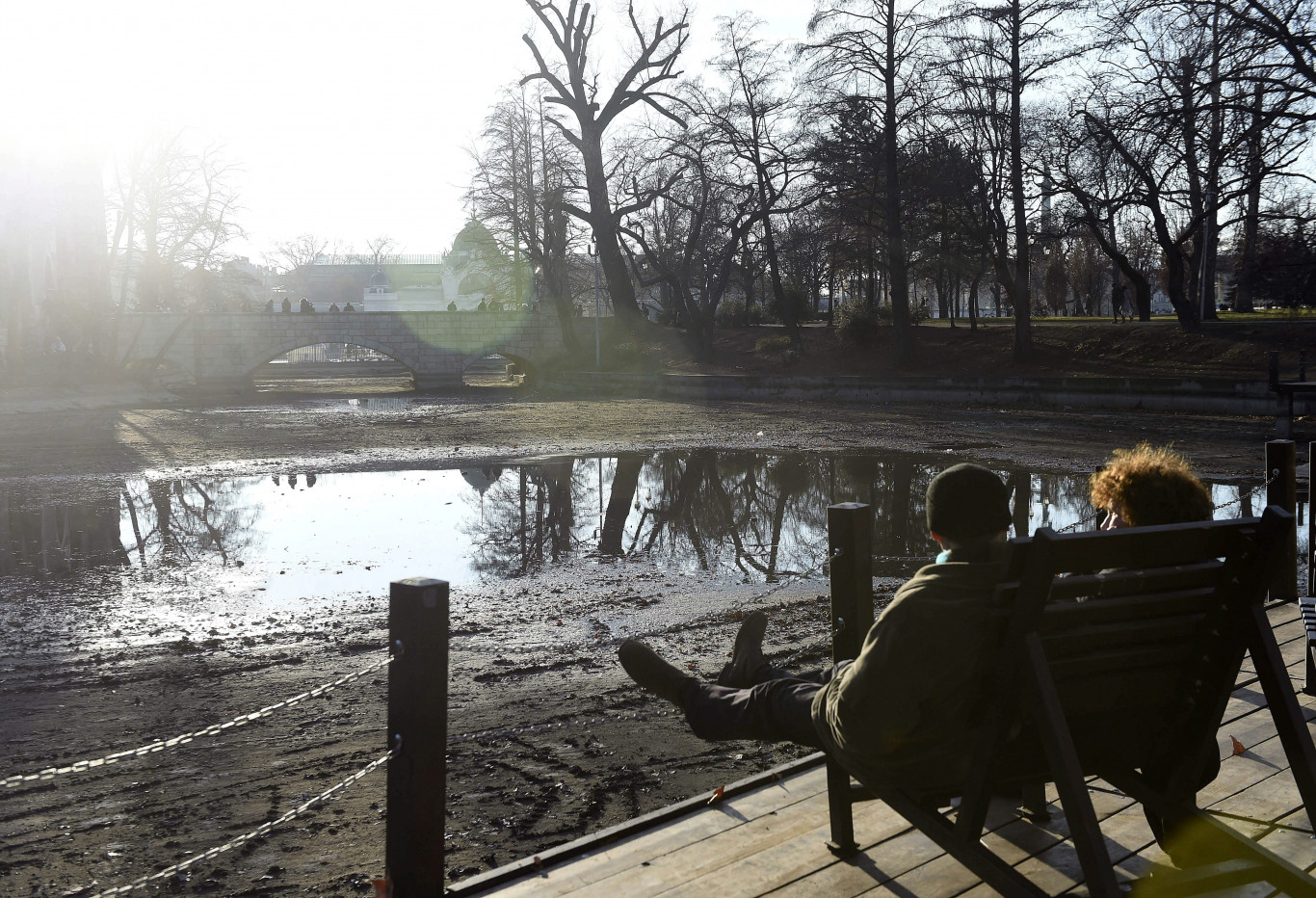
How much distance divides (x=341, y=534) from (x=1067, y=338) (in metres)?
26.6

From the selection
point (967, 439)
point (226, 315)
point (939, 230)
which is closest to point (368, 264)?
point (226, 315)

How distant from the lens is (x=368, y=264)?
120062 mm

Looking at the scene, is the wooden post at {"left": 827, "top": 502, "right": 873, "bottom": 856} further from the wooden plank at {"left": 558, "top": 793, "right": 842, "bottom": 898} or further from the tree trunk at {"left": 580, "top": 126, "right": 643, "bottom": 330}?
the tree trunk at {"left": 580, "top": 126, "right": 643, "bottom": 330}

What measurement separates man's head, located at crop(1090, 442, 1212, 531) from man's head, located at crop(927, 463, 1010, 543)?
15.0 inches

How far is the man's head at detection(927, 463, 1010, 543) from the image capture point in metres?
2.82

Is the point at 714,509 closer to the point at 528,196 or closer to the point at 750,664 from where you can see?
the point at 750,664

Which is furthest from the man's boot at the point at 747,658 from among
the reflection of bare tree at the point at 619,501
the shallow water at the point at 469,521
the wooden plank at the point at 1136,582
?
the reflection of bare tree at the point at 619,501

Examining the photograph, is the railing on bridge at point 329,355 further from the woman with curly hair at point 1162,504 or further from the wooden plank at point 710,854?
the woman with curly hair at point 1162,504

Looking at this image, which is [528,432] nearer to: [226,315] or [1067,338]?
[1067,338]

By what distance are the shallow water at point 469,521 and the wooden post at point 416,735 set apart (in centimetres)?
594

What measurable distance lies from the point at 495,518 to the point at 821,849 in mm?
9360

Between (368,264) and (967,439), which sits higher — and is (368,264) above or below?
above

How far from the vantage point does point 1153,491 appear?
303 centimetres

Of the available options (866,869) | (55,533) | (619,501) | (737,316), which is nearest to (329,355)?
(737,316)
